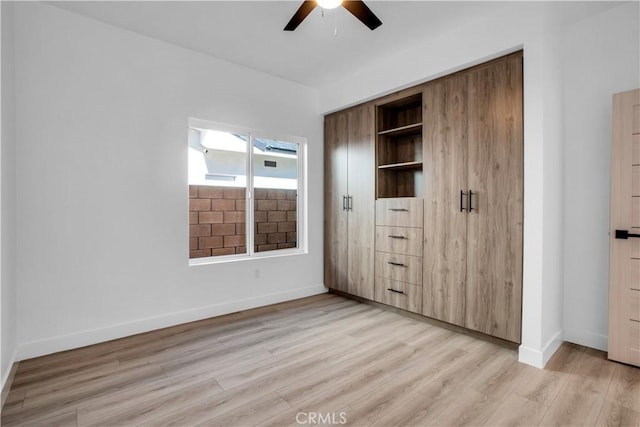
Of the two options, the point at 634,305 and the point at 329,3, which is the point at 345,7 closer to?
the point at 329,3

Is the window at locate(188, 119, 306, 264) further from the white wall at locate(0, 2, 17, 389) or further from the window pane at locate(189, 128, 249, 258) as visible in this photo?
the white wall at locate(0, 2, 17, 389)

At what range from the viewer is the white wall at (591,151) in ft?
7.99

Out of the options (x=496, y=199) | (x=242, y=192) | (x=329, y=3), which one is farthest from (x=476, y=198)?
(x=242, y=192)

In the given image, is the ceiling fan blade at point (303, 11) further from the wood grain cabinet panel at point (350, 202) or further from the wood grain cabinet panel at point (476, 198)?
the wood grain cabinet panel at point (350, 202)

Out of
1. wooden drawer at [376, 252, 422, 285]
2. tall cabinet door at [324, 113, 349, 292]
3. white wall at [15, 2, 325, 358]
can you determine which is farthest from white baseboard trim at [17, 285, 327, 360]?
wooden drawer at [376, 252, 422, 285]

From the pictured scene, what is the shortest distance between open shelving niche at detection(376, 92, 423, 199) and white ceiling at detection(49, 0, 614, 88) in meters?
0.66

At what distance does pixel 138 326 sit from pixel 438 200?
9.60 feet

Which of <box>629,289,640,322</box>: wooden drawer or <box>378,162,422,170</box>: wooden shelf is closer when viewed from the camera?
<box>629,289,640,322</box>: wooden drawer

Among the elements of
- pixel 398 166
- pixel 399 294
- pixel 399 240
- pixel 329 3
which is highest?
pixel 329 3

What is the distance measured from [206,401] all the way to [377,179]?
2.63 metres

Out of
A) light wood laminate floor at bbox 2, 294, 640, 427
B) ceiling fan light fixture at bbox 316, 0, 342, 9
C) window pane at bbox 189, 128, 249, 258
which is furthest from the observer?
window pane at bbox 189, 128, 249, 258

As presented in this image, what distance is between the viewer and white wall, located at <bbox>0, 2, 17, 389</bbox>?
194cm

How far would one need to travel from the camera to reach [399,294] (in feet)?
11.0

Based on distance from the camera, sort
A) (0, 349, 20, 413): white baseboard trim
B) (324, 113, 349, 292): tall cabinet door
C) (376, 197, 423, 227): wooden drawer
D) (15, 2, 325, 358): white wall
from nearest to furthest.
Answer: (0, 349, 20, 413): white baseboard trim
(15, 2, 325, 358): white wall
(376, 197, 423, 227): wooden drawer
(324, 113, 349, 292): tall cabinet door
